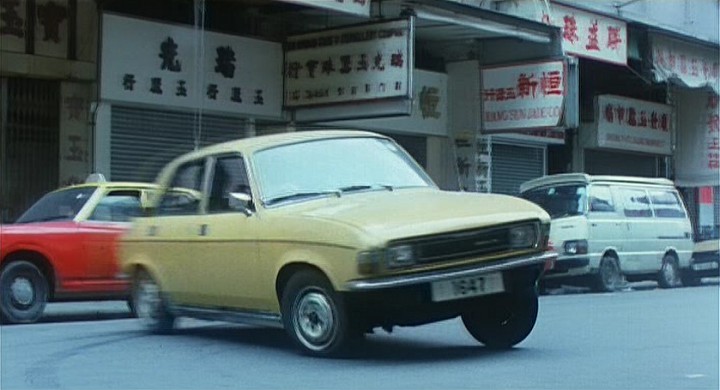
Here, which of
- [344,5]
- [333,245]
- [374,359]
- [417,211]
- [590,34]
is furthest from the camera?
[590,34]

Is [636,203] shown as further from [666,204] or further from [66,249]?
[66,249]

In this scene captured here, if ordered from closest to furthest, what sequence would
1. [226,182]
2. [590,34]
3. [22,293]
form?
[226,182] < [22,293] < [590,34]

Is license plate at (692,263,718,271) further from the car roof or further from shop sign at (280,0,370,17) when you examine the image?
shop sign at (280,0,370,17)

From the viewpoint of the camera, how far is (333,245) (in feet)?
25.8

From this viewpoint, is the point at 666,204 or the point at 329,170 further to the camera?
the point at 666,204

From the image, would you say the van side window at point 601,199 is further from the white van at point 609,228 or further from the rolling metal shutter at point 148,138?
the rolling metal shutter at point 148,138

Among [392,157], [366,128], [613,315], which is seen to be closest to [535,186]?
[366,128]

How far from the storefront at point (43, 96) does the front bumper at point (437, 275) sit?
32.4 feet

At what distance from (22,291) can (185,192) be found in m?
3.24

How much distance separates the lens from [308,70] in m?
19.0

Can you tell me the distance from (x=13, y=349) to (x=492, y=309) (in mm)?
3776

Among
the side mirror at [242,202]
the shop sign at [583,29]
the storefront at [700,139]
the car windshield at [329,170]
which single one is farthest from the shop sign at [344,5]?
the storefront at [700,139]

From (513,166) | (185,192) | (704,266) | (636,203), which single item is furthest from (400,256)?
(513,166)

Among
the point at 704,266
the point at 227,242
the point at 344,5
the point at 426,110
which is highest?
the point at 344,5
